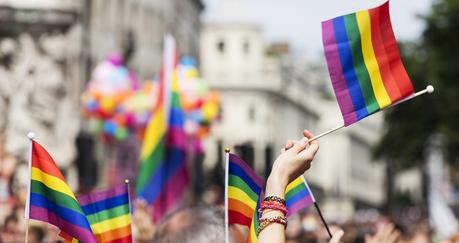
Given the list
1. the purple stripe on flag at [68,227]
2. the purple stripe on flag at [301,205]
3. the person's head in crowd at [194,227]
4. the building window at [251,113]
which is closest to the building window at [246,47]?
the building window at [251,113]

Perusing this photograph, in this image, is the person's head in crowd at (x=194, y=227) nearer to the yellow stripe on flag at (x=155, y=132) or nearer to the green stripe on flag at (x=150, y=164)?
the green stripe on flag at (x=150, y=164)

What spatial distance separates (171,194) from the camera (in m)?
13.8

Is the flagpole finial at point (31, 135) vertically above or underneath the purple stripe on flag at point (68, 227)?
above

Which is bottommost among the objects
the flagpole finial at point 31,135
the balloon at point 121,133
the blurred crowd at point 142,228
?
the blurred crowd at point 142,228

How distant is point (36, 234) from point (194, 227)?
5.24 m

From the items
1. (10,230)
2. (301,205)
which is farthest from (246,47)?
(301,205)

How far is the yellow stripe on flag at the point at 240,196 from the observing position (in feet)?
17.3

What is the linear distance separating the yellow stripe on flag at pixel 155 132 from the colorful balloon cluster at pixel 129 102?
802 cm

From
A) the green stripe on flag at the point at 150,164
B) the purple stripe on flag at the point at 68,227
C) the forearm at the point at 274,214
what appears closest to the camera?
the forearm at the point at 274,214

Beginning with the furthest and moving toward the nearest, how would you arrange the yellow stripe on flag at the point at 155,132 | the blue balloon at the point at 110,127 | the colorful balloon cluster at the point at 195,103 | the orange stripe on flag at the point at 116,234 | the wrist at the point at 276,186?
the blue balloon at the point at 110,127 → the colorful balloon cluster at the point at 195,103 → the yellow stripe on flag at the point at 155,132 → the orange stripe on flag at the point at 116,234 → the wrist at the point at 276,186

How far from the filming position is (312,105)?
12306 centimetres

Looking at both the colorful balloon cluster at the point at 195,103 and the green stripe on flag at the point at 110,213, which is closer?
the green stripe on flag at the point at 110,213

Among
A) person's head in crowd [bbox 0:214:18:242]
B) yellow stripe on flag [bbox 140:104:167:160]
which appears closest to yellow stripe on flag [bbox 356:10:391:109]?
person's head in crowd [bbox 0:214:18:242]

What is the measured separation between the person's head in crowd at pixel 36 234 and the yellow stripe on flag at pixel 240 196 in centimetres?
493
